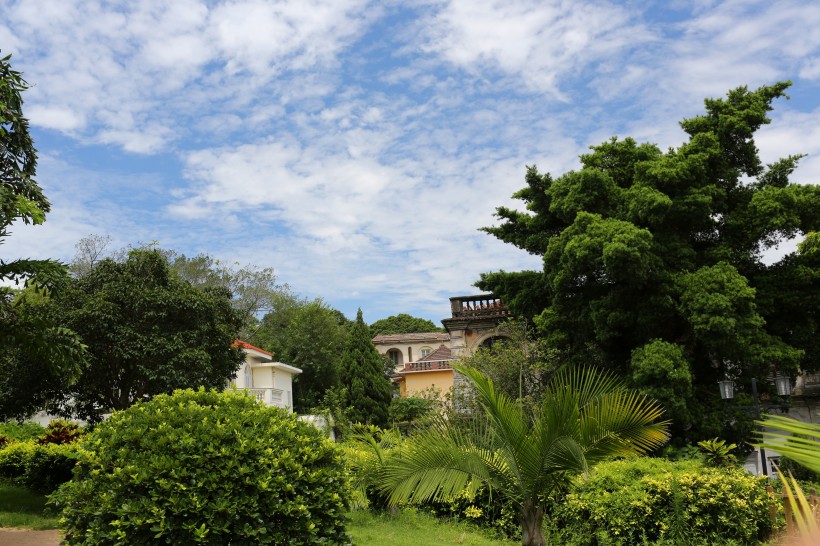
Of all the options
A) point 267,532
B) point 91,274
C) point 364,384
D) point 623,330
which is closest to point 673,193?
point 623,330

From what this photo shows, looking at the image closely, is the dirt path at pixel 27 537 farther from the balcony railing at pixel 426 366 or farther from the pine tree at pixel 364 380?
the balcony railing at pixel 426 366

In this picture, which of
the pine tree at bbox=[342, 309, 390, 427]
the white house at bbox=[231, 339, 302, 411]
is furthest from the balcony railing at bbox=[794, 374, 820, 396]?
the white house at bbox=[231, 339, 302, 411]

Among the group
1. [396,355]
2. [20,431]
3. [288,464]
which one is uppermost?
[396,355]

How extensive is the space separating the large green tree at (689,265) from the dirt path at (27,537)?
12.3 m

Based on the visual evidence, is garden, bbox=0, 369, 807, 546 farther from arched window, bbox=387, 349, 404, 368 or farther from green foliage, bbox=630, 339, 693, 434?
arched window, bbox=387, 349, 404, 368

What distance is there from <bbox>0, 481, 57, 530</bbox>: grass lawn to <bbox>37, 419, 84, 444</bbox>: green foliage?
1.09 meters

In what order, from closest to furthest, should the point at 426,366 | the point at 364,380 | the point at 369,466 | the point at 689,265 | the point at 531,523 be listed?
the point at 531,523 < the point at 369,466 < the point at 689,265 < the point at 426,366 < the point at 364,380

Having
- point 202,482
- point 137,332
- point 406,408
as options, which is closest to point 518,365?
point 137,332

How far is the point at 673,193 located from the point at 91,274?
1442 cm

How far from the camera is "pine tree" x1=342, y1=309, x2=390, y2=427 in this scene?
31517 millimetres

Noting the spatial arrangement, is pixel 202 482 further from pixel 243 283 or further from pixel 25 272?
pixel 243 283

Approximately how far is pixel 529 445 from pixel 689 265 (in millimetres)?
12870

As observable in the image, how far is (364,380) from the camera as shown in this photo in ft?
105

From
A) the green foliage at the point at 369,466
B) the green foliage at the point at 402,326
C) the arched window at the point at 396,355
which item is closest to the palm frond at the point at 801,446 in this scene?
the green foliage at the point at 369,466
